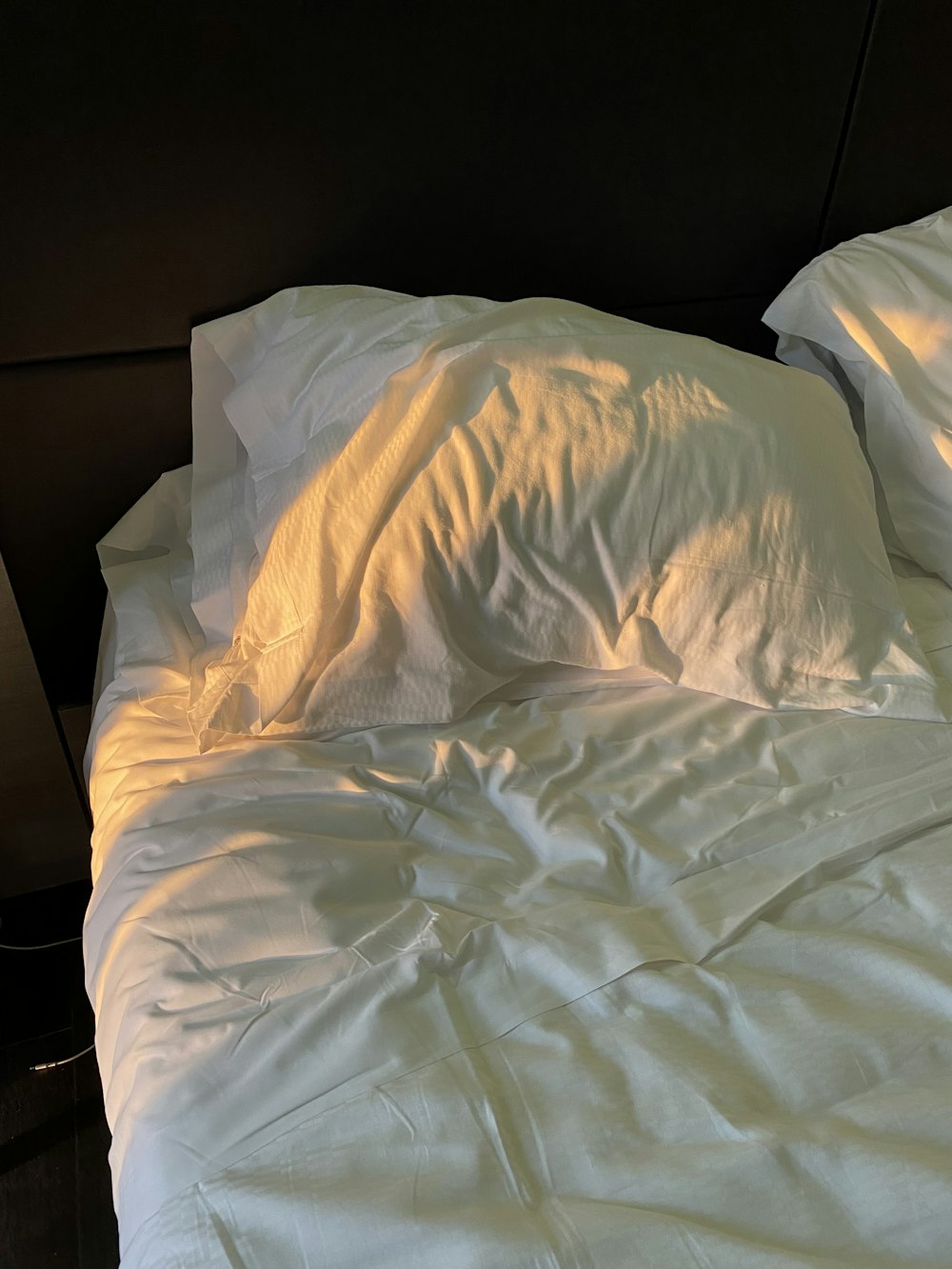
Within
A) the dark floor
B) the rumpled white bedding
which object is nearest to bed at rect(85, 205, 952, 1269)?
the rumpled white bedding

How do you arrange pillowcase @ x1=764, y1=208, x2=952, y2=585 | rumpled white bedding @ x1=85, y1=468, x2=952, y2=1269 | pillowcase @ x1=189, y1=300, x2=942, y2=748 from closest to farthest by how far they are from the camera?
rumpled white bedding @ x1=85, y1=468, x2=952, y2=1269 → pillowcase @ x1=189, y1=300, x2=942, y2=748 → pillowcase @ x1=764, y1=208, x2=952, y2=585

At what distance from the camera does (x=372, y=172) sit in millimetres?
1030

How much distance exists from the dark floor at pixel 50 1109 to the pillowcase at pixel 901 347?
1.16 m

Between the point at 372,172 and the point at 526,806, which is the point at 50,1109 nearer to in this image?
the point at 526,806

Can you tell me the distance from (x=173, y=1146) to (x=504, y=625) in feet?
1.52

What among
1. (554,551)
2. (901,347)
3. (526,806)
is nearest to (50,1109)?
(526,806)

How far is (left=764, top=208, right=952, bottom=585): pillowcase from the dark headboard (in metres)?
0.12

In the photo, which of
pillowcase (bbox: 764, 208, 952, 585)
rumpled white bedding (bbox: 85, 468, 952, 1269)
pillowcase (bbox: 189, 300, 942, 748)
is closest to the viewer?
rumpled white bedding (bbox: 85, 468, 952, 1269)

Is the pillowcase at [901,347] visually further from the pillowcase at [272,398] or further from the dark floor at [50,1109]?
the dark floor at [50,1109]

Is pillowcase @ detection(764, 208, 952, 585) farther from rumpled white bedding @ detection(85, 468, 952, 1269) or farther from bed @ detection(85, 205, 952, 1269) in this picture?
rumpled white bedding @ detection(85, 468, 952, 1269)

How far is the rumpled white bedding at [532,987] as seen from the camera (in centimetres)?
58

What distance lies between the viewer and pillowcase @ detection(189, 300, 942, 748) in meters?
0.85

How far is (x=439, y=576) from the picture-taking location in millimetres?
852

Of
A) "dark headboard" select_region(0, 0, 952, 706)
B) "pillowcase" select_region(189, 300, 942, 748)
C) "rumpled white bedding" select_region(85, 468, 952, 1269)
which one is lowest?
"rumpled white bedding" select_region(85, 468, 952, 1269)
